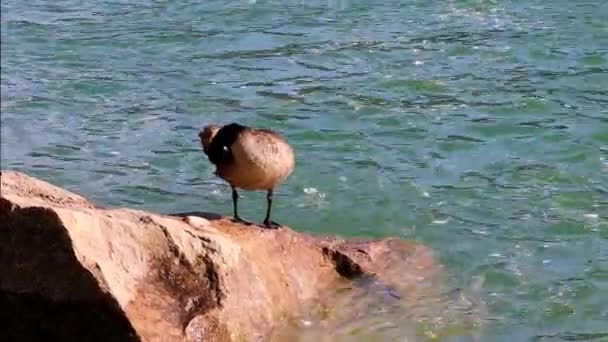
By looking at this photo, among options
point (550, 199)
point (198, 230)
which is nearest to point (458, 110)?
point (550, 199)

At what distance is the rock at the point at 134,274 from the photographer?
5098 millimetres

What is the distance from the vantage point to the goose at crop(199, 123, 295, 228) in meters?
6.75

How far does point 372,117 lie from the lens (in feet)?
35.7

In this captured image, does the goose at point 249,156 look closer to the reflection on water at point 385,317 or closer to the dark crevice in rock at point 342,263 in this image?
the dark crevice in rock at point 342,263

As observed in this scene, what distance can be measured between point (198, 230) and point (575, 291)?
2.45 meters

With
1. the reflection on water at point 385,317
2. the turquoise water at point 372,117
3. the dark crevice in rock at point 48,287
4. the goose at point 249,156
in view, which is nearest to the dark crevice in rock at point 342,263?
the reflection on water at point 385,317

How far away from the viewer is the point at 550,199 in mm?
8805

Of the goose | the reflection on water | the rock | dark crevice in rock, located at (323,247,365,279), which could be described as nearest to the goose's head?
the goose

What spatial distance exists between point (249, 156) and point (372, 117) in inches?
167

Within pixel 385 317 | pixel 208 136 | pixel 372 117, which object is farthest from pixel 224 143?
pixel 372 117

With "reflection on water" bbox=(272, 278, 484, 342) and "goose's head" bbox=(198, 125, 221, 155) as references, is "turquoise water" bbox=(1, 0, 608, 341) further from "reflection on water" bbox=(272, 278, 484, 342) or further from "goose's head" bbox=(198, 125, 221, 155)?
"goose's head" bbox=(198, 125, 221, 155)

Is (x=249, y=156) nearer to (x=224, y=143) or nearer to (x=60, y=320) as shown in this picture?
(x=224, y=143)

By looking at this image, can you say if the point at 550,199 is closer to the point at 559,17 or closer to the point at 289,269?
the point at 289,269

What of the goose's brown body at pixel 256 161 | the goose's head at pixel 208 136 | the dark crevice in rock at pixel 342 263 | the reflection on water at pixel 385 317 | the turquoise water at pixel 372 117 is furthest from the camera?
the turquoise water at pixel 372 117
